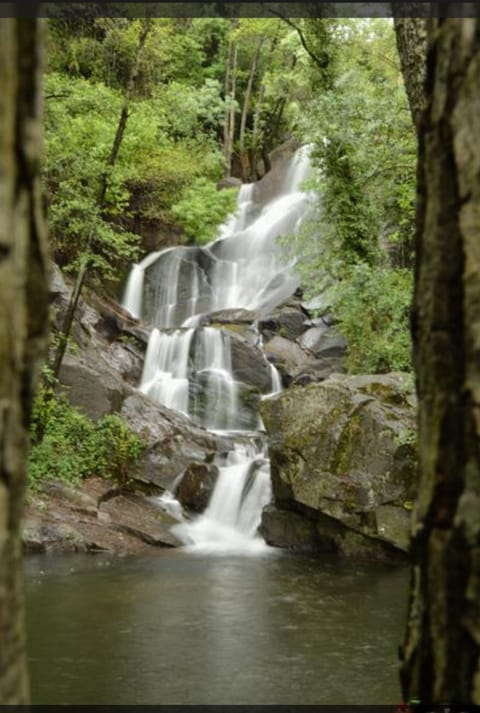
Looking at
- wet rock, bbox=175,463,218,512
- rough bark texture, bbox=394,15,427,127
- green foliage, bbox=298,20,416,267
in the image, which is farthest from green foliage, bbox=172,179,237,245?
rough bark texture, bbox=394,15,427,127

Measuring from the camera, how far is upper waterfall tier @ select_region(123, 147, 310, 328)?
25.8m

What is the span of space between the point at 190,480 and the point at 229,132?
79.0 ft

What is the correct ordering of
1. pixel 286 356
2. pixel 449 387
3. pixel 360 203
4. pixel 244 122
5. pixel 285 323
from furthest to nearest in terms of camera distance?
1. pixel 244 122
2. pixel 285 323
3. pixel 286 356
4. pixel 360 203
5. pixel 449 387

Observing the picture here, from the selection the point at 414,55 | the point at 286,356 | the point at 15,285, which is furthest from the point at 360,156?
the point at 15,285

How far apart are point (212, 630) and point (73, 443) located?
8468mm

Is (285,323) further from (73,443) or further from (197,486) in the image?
(73,443)


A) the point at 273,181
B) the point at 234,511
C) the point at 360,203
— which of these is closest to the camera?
the point at 234,511

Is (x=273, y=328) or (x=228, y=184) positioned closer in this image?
(x=273, y=328)

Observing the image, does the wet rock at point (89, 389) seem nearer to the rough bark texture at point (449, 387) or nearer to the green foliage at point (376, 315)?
the green foliage at point (376, 315)

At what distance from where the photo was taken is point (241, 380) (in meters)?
21.8

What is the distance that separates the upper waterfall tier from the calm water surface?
1322cm

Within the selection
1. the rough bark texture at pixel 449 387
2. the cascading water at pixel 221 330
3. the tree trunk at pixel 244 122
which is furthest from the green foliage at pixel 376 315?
the tree trunk at pixel 244 122

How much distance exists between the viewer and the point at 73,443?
1717cm

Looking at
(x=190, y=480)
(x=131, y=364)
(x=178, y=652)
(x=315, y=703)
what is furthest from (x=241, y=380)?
(x=315, y=703)
